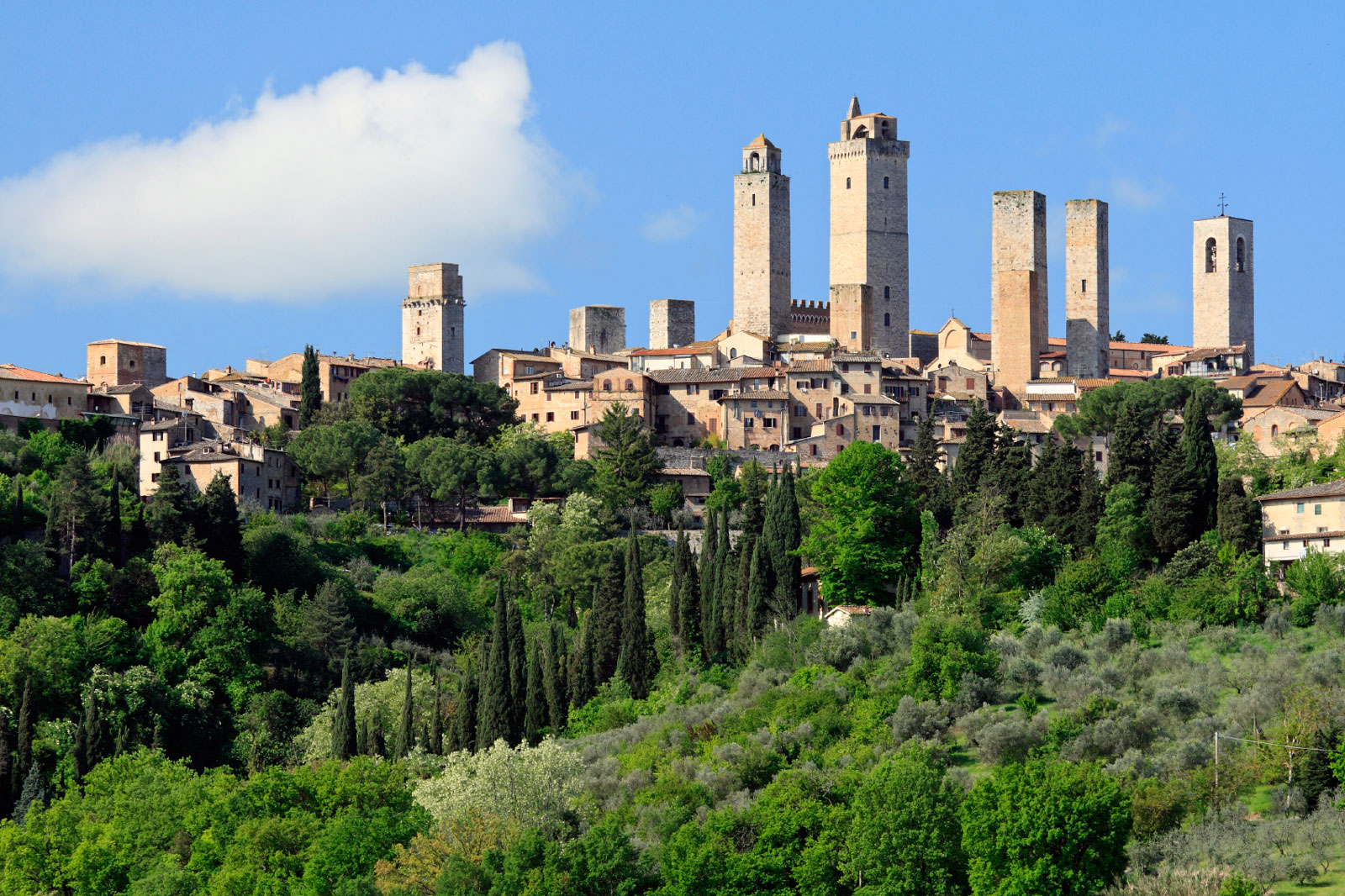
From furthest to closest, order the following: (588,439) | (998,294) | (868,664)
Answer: (998,294) < (588,439) < (868,664)

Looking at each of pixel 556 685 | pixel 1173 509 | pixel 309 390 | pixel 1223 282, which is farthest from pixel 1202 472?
pixel 1223 282

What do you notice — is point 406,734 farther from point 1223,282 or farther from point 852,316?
point 1223,282

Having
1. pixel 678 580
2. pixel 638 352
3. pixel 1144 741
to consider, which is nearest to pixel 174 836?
pixel 678 580

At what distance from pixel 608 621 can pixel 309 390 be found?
29076 mm

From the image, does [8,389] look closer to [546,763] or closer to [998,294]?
[546,763]

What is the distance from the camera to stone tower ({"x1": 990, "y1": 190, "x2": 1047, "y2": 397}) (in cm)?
9494

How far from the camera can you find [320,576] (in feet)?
223

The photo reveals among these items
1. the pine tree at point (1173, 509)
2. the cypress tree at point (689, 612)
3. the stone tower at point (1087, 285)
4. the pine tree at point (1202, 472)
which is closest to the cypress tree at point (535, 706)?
the cypress tree at point (689, 612)

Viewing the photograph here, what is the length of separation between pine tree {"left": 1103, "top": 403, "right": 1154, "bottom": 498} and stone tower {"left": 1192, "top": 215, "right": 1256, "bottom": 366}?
57.7 m

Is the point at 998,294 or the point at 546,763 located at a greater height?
the point at 998,294

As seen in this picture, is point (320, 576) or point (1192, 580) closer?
point (1192, 580)

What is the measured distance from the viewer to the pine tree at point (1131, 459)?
5722cm

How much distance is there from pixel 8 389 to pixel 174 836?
1191 inches

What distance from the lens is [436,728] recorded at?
2153 inches
